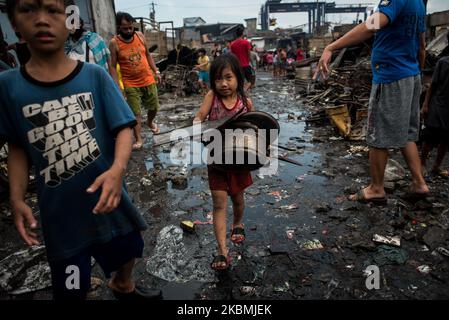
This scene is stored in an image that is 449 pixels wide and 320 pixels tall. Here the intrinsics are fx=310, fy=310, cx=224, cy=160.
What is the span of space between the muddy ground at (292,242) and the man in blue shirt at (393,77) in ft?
1.39

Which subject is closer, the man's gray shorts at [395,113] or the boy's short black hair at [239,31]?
the man's gray shorts at [395,113]

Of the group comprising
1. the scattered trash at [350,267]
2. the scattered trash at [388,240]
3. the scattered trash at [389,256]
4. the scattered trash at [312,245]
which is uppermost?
the scattered trash at [388,240]

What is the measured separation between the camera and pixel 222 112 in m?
2.19

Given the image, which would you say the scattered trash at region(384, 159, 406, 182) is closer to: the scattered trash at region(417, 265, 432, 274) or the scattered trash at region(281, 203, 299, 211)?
the scattered trash at region(281, 203, 299, 211)

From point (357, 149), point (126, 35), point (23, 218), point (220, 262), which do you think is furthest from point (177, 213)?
point (357, 149)

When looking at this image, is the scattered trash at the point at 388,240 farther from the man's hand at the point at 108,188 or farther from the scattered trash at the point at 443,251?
the man's hand at the point at 108,188

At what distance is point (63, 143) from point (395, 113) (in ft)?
8.65

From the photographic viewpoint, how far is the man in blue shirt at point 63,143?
121cm

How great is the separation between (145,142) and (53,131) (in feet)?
14.2

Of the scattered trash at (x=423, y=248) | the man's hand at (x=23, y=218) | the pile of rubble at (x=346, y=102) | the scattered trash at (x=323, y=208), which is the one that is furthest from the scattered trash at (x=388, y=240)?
the pile of rubble at (x=346, y=102)

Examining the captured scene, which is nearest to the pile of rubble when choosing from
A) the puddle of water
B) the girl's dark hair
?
the girl's dark hair

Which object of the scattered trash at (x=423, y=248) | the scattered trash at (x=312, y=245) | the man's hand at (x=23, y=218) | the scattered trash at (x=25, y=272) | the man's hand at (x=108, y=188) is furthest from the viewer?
the scattered trash at (x=312, y=245)

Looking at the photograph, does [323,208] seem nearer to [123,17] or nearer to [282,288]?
[282,288]

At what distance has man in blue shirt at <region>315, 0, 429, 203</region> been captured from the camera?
251 cm
